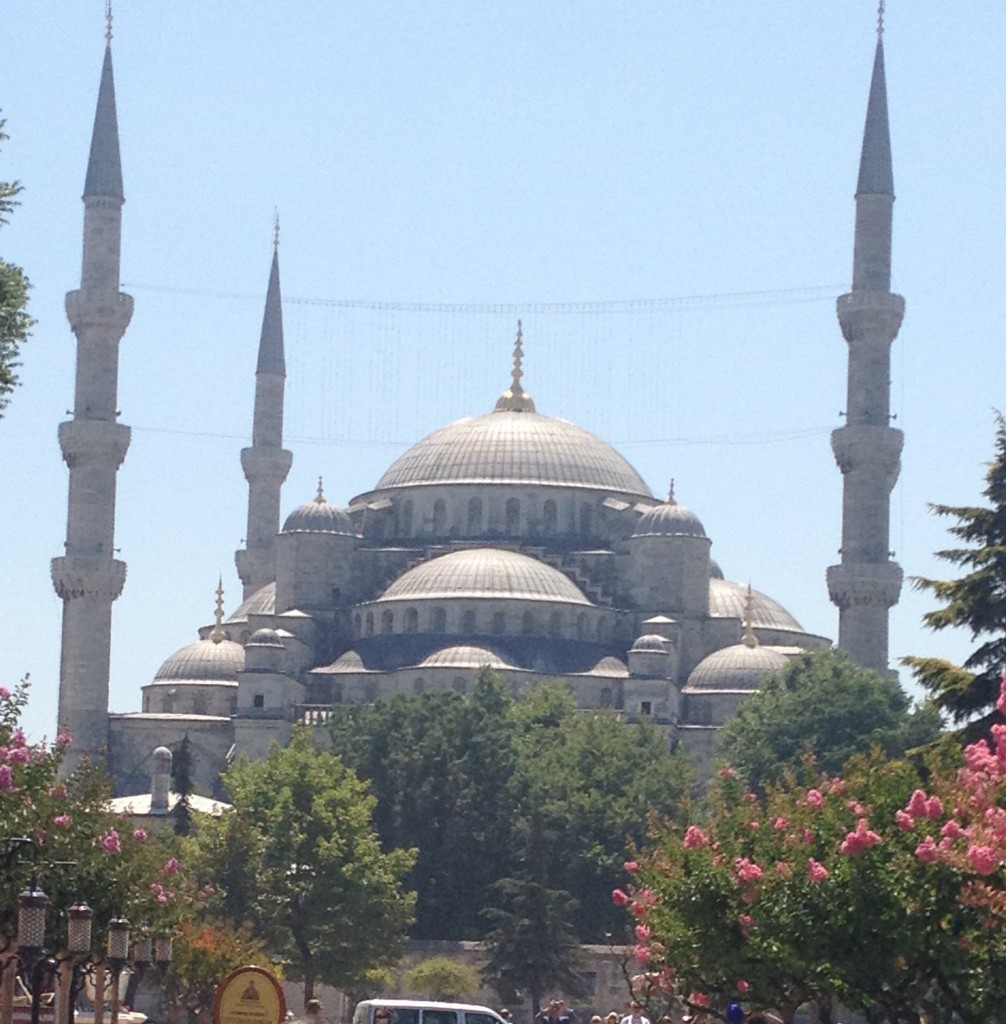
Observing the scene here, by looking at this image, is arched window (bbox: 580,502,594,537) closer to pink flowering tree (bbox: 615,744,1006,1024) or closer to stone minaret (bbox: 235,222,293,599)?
stone minaret (bbox: 235,222,293,599)

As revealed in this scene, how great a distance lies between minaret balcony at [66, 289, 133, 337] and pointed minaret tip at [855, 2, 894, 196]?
1937cm

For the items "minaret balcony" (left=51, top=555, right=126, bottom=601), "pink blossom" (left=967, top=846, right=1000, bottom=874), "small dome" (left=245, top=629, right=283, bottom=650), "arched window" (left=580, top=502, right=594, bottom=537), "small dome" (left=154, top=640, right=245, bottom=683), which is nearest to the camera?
"pink blossom" (left=967, top=846, right=1000, bottom=874)

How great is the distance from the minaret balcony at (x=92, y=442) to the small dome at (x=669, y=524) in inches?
703

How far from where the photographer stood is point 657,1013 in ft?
136

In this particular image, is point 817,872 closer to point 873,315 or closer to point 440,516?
point 873,315

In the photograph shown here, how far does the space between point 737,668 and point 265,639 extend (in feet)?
43.6

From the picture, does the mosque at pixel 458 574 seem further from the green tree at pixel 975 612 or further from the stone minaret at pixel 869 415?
the green tree at pixel 975 612

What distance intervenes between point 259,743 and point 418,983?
28771 mm

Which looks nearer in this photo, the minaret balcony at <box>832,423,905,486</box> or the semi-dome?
the minaret balcony at <box>832,423,905,486</box>

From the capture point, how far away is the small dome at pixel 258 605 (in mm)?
92481

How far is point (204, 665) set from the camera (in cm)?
8981

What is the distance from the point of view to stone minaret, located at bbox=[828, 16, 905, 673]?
7569 centimetres

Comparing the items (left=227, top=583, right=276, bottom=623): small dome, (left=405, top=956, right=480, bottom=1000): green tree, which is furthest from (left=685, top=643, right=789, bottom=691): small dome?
(left=405, top=956, right=480, bottom=1000): green tree

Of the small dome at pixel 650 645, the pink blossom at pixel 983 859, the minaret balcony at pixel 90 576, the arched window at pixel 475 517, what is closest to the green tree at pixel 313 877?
the minaret balcony at pixel 90 576
